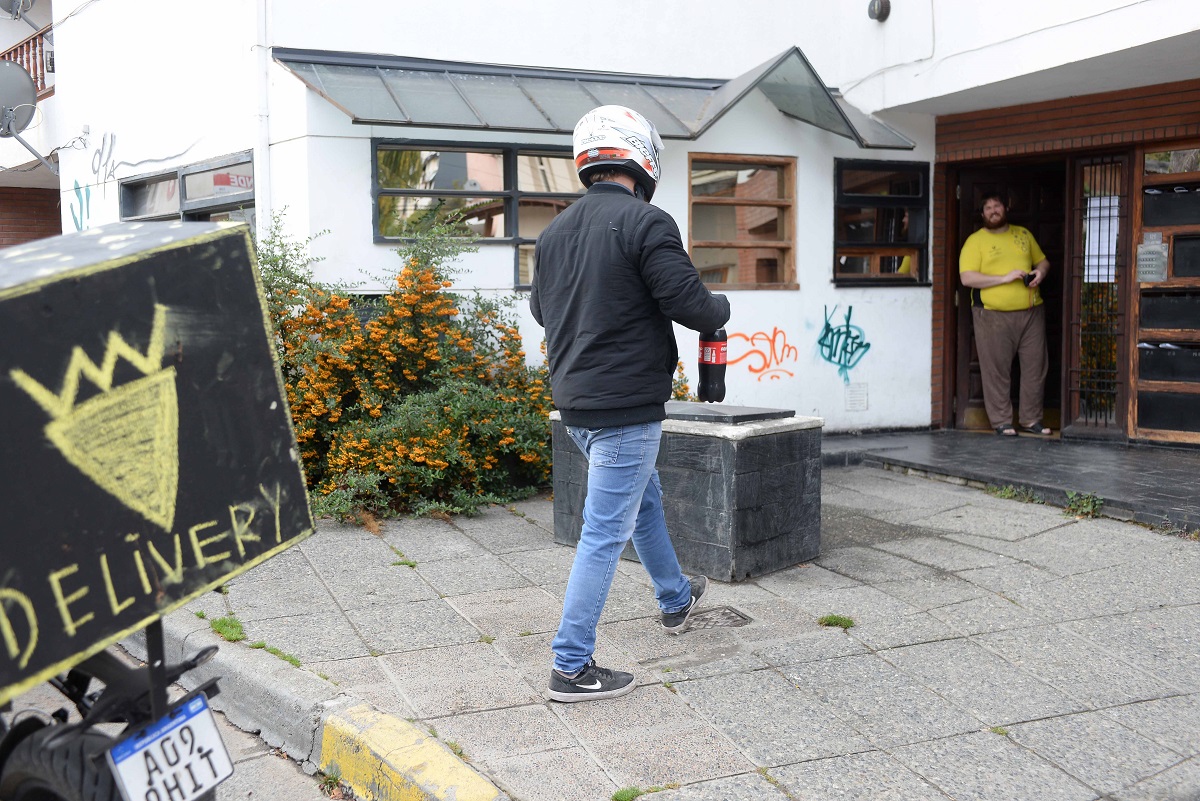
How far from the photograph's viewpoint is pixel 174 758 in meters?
2.44

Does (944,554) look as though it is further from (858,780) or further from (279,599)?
(279,599)

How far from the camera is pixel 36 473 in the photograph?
202 centimetres

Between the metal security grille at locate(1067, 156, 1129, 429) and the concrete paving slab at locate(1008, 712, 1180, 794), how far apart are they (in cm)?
588

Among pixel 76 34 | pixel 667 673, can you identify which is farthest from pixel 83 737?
pixel 76 34

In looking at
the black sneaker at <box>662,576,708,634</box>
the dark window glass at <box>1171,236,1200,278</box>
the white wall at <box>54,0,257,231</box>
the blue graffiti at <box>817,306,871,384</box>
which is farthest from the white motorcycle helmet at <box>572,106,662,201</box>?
the dark window glass at <box>1171,236,1200,278</box>

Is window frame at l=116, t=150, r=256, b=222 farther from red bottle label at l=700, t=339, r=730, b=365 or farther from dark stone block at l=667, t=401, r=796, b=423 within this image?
red bottle label at l=700, t=339, r=730, b=365

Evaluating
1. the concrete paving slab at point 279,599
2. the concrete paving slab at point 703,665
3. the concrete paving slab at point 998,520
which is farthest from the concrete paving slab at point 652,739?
the concrete paving slab at point 998,520

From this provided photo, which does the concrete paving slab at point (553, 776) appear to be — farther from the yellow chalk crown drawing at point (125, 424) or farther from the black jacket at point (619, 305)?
the yellow chalk crown drawing at point (125, 424)

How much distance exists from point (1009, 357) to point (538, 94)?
4.68 meters

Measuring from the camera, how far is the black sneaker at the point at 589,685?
3.71 m

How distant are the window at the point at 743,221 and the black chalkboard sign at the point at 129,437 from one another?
6558mm

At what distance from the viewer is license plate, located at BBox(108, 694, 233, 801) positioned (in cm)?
232

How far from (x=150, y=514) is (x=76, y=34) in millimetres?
10977

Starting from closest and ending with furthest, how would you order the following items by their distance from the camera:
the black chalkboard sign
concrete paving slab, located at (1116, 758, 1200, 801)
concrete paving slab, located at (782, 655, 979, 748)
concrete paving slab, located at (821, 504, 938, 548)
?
the black chalkboard sign → concrete paving slab, located at (1116, 758, 1200, 801) → concrete paving slab, located at (782, 655, 979, 748) → concrete paving slab, located at (821, 504, 938, 548)
